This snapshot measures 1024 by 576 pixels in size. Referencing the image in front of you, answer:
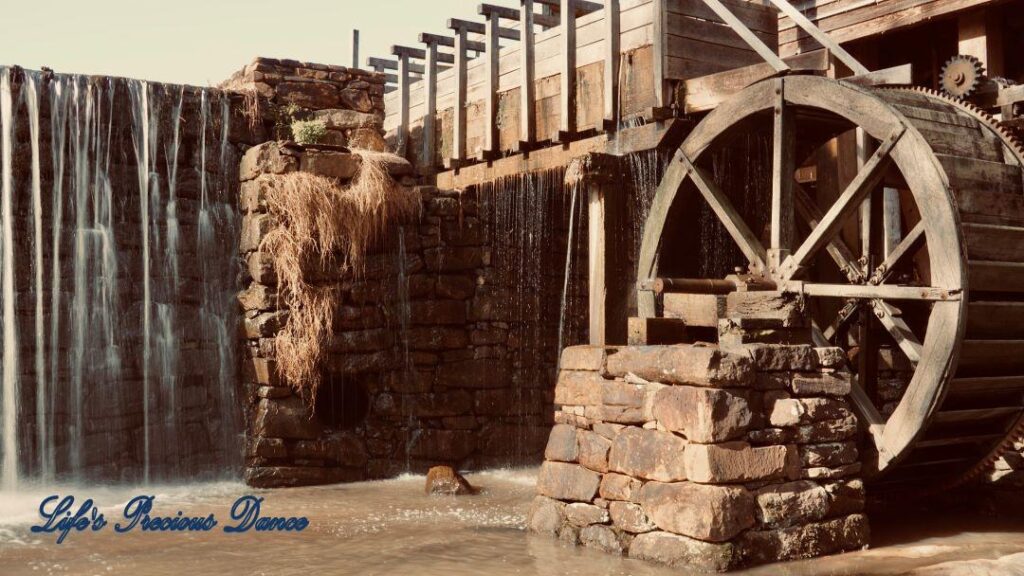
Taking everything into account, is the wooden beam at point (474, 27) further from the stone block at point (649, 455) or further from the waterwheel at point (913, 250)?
the stone block at point (649, 455)

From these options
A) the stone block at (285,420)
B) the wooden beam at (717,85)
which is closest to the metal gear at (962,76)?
the wooden beam at (717,85)

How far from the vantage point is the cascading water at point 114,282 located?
27.8 ft

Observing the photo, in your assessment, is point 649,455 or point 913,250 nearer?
point 649,455

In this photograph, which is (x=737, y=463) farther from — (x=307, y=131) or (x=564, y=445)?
(x=307, y=131)

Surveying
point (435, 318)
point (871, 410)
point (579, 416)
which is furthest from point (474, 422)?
point (871, 410)

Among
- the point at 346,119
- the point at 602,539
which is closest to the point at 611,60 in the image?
the point at 346,119

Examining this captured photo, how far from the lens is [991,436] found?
6551 mm

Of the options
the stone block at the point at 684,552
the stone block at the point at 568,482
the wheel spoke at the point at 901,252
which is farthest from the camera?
the wheel spoke at the point at 901,252

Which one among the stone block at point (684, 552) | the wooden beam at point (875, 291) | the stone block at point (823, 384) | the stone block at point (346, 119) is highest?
the stone block at point (346, 119)

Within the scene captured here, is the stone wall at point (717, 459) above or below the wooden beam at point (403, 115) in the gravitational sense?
below

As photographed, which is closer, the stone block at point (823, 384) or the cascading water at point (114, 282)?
the stone block at point (823, 384)

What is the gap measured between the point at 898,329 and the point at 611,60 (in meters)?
2.80

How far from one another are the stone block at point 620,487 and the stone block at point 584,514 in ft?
0.31

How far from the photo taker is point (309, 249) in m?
8.86
